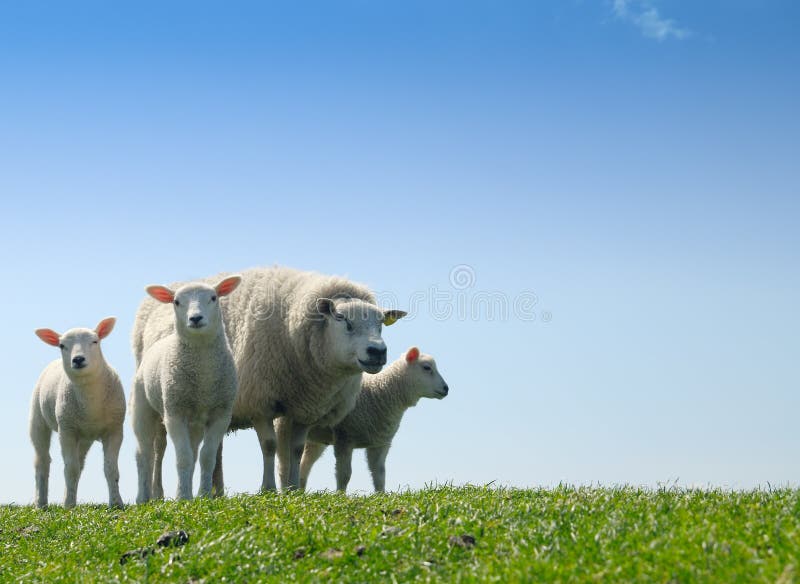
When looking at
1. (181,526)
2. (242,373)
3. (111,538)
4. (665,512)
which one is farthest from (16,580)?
(665,512)

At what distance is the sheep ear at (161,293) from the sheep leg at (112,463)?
269 cm

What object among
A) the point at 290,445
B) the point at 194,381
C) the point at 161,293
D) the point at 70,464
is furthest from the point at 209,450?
the point at 70,464

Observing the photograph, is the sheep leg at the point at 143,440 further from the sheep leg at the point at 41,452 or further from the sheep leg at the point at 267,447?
the sheep leg at the point at 41,452

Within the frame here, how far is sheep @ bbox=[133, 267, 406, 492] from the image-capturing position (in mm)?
13508

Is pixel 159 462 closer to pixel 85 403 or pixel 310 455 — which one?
pixel 85 403

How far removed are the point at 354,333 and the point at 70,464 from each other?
4.89 metres

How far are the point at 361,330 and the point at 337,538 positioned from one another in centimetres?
522

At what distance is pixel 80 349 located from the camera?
13836mm

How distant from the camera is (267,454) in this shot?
13.9 m

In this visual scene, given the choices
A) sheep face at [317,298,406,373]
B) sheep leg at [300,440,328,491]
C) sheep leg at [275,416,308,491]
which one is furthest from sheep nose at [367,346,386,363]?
sheep leg at [300,440,328,491]

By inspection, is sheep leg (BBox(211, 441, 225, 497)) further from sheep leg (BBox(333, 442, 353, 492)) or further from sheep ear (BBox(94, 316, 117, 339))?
sheep ear (BBox(94, 316, 117, 339))

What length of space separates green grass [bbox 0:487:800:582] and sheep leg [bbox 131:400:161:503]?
7.15 ft

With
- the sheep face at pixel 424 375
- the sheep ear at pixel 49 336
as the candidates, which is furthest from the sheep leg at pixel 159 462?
the sheep face at pixel 424 375

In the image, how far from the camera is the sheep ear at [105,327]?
14.3 metres
